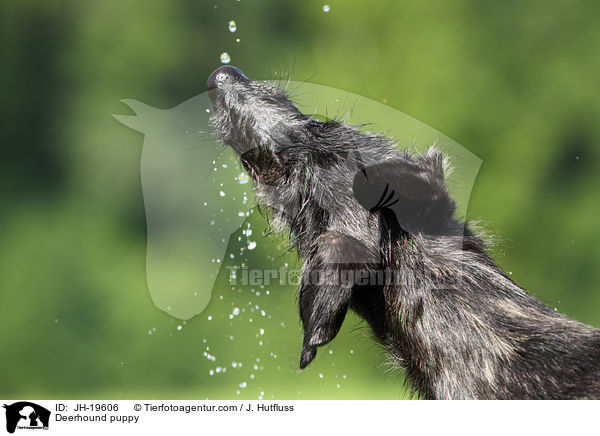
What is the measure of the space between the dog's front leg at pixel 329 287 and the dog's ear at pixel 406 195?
9.7 inches

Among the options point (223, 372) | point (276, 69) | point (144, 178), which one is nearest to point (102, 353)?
point (223, 372)

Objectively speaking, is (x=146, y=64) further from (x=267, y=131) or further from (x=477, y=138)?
(x=267, y=131)

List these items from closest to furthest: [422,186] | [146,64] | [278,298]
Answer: [422,186], [278,298], [146,64]

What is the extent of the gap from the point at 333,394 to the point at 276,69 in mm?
3832

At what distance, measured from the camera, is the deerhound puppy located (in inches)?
122

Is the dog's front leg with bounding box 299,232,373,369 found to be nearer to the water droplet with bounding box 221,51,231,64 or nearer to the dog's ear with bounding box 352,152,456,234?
the dog's ear with bounding box 352,152,456,234

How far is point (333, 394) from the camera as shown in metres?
7.57

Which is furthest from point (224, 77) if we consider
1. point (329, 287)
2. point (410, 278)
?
point (410, 278)

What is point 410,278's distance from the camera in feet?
10.9
